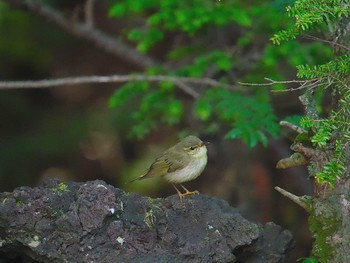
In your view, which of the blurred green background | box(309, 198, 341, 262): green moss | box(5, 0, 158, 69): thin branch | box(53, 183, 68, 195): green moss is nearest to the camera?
box(53, 183, 68, 195): green moss

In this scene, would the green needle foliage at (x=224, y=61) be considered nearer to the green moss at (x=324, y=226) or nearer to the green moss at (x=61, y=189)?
the green moss at (x=324, y=226)

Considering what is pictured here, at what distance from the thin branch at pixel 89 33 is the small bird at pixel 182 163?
3.40 meters

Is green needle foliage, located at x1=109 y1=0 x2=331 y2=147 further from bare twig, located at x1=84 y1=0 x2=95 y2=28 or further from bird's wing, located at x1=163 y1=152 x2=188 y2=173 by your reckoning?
bird's wing, located at x1=163 y1=152 x2=188 y2=173

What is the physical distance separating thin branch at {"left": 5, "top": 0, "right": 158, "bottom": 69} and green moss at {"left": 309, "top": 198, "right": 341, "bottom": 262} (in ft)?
15.3

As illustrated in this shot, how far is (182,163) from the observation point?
19.2 ft

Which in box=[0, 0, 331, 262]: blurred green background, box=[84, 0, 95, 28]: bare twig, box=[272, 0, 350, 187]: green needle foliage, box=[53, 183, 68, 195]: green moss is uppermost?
box=[272, 0, 350, 187]: green needle foliage

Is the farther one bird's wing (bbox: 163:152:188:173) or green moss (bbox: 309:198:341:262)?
bird's wing (bbox: 163:152:188:173)

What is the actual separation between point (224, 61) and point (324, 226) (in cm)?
283

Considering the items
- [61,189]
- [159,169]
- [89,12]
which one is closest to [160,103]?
[89,12]

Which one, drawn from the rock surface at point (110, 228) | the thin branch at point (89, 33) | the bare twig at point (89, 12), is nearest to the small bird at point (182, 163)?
the rock surface at point (110, 228)

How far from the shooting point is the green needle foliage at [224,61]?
7.17m

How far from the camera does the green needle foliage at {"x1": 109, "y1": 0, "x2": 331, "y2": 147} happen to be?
7.17 m

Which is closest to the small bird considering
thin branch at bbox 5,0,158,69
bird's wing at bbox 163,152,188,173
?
bird's wing at bbox 163,152,188,173

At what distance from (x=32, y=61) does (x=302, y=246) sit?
178 inches
